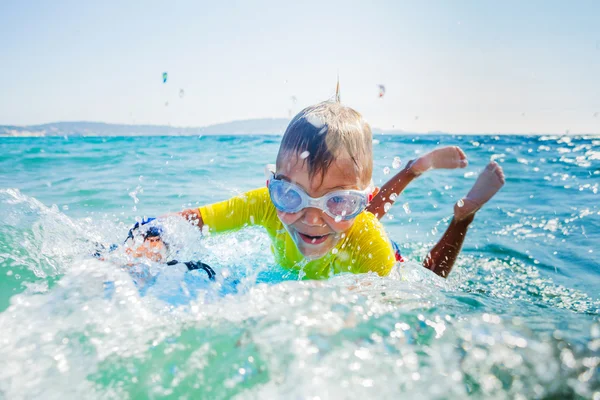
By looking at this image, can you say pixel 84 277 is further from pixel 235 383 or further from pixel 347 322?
pixel 347 322

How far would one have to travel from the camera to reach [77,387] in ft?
4.58

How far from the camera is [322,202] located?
8.25 ft

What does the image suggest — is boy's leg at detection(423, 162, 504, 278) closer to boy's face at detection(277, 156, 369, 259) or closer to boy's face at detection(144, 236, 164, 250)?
boy's face at detection(277, 156, 369, 259)

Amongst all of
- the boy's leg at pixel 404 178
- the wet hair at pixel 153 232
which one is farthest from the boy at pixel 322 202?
the boy's leg at pixel 404 178

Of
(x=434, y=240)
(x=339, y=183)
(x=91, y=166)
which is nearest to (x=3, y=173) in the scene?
(x=91, y=166)

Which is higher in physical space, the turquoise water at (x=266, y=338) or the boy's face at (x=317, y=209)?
the boy's face at (x=317, y=209)

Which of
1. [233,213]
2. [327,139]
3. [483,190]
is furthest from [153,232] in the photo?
[483,190]

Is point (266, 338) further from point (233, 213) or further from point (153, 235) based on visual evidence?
point (233, 213)

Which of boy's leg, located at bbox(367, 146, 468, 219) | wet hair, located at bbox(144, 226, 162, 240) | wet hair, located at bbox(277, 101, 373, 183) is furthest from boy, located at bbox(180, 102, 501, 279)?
boy's leg, located at bbox(367, 146, 468, 219)

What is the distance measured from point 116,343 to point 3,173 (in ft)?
36.3

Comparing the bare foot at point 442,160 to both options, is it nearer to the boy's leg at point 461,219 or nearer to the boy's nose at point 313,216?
the boy's leg at point 461,219

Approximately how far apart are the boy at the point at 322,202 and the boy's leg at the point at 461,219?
2.84 feet

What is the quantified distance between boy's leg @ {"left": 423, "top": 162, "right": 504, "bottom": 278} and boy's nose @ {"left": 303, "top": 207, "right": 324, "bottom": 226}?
1587 mm

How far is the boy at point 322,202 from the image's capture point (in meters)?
2.50
